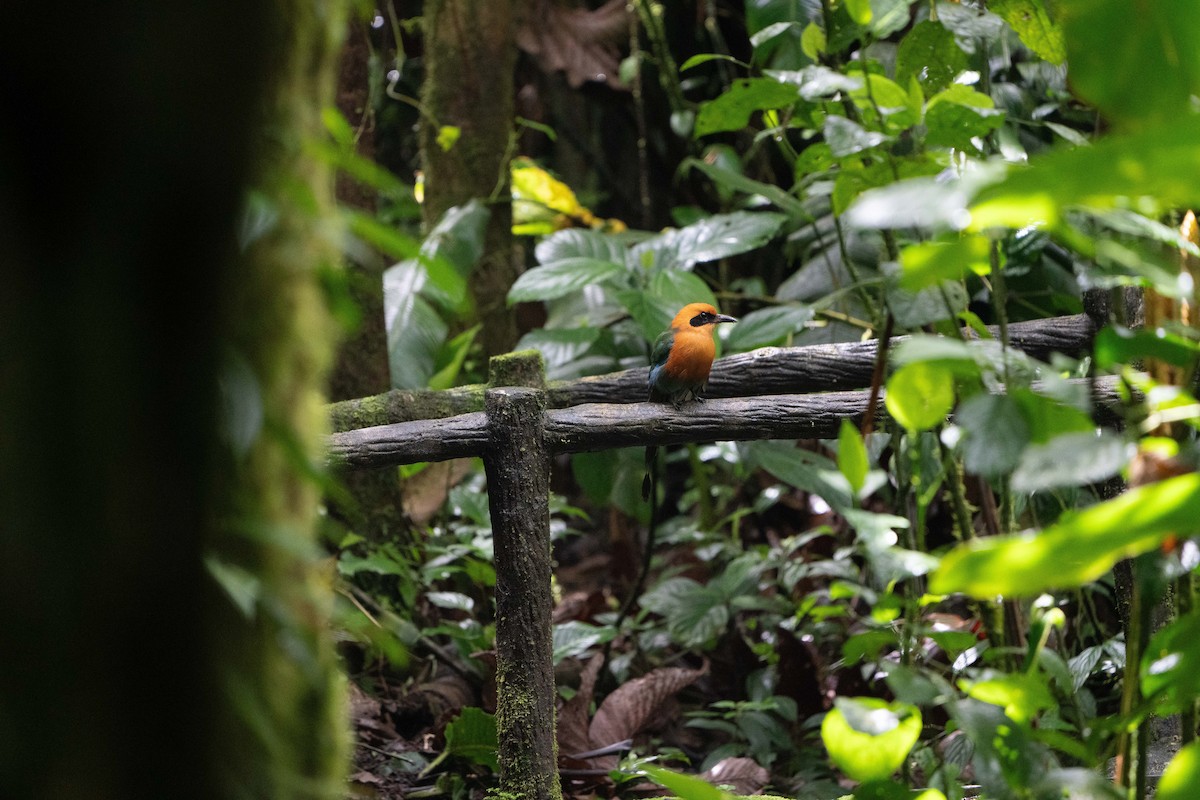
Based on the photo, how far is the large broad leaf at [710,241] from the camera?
4.21m

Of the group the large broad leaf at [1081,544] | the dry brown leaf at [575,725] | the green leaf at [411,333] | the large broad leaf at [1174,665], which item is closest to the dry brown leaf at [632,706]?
the dry brown leaf at [575,725]

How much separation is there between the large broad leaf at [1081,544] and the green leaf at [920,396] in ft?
1.06

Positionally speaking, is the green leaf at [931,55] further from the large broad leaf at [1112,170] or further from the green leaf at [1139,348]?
the large broad leaf at [1112,170]

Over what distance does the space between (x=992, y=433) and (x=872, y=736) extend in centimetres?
46

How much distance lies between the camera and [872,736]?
126 cm

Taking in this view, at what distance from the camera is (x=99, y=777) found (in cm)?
73

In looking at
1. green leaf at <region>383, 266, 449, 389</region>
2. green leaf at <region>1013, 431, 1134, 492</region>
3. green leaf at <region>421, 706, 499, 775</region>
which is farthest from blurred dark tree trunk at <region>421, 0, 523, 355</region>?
green leaf at <region>1013, 431, 1134, 492</region>

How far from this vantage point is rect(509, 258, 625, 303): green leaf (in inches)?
157

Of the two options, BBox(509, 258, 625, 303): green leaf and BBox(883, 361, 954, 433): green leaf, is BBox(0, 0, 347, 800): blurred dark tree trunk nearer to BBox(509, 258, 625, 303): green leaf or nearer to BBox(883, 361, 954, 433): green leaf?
BBox(883, 361, 954, 433): green leaf

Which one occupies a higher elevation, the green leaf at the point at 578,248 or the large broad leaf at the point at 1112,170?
the green leaf at the point at 578,248

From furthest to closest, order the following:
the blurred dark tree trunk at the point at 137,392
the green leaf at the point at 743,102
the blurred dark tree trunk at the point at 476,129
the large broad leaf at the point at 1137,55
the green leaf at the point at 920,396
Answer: the blurred dark tree trunk at the point at 476,129 → the green leaf at the point at 743,102 → the green leaf at the point at 920,396 → the large broad leaf at the point at 1137,55 → the blurred dark tree trunk at the point at 137,392

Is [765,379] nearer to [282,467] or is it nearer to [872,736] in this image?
[872,736]

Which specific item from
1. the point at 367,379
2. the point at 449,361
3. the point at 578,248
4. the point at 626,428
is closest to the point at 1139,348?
the point at 626,428

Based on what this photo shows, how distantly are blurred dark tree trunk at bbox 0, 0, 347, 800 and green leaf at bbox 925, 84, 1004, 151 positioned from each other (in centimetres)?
139
